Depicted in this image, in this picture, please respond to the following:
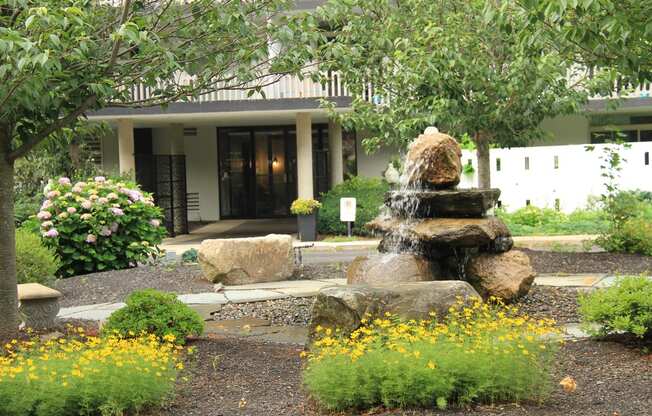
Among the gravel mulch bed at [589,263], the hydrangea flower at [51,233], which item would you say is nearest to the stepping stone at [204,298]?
the hydrangea flower at [51,233]

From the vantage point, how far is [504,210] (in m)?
22.9

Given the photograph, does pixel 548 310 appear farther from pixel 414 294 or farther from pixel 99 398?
pixel 99 398

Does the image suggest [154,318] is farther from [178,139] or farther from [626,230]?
[178,139]

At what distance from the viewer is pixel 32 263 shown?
11664 mm

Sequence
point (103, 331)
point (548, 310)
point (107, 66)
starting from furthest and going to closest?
point (548, 310) → point (103, 331) → point (107, 66)

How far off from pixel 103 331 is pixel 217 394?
180 centimetres

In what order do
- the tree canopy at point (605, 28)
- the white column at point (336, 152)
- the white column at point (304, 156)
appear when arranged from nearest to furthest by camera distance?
the tree canopy at point (605, 28), the white column at point (304, 156), the white column at point (336, 152)

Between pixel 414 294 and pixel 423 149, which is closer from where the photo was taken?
pixel 414 294

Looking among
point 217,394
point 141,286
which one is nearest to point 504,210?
point 141,286

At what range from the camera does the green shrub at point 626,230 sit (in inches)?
565

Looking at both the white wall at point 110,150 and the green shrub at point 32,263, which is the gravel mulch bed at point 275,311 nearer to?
the green shrub at point 32,263

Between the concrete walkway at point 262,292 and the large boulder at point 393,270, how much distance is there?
94 centimetres

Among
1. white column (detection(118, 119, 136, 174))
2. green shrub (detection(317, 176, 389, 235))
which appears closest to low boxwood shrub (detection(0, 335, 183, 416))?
green shrub (detection(317, 176, 389, 235))

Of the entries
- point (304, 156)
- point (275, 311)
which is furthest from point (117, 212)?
point (304, 156)
